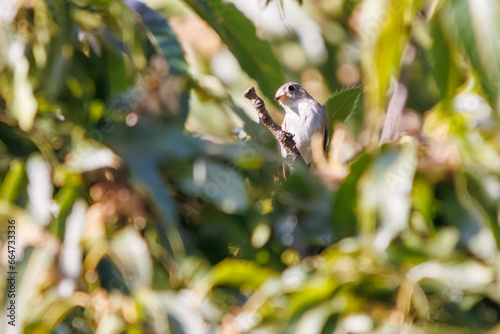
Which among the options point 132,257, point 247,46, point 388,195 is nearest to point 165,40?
point 247,46

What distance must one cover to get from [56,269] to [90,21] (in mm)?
818

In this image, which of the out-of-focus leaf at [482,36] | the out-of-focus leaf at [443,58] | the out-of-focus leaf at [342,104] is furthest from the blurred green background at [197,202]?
the out-of-focus leaf at [342,104]

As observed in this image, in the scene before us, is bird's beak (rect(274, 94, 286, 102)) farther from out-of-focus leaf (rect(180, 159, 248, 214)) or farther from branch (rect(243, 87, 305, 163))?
out-of-focus leaf (rect(180, 159, 248, 214))

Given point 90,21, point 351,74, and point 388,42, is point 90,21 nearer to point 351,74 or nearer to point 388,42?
point 351,74

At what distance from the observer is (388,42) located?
44.1 inches

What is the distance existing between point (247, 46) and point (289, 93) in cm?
36

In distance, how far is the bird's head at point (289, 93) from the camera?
35.1 inches

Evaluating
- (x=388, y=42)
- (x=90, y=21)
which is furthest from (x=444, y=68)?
(x=90, y=21)

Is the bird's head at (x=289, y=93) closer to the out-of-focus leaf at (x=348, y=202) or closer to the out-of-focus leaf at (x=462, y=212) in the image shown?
the out-of-focus leaf at (x=348, y=202)

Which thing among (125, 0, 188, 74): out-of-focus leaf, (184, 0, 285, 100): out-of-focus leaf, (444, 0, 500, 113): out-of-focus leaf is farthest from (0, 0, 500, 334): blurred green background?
(444, 0, 500, 113): out-of-focus leaf

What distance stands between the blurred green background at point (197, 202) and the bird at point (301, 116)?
3.02ft

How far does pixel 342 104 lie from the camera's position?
2.44ft

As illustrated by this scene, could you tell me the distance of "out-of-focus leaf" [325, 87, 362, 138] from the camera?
0.72 meters

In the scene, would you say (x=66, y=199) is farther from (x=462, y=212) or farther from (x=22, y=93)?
(x=462, y=212)
